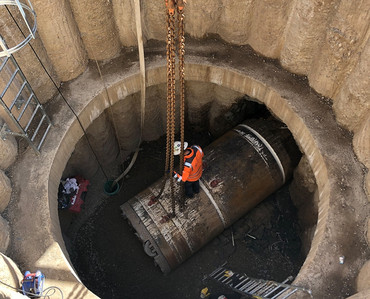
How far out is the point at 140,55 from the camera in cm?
812

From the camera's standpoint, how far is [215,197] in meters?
8.56

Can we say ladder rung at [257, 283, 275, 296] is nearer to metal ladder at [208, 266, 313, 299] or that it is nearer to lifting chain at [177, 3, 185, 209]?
metal ladder at [208, 266, 313, 299]

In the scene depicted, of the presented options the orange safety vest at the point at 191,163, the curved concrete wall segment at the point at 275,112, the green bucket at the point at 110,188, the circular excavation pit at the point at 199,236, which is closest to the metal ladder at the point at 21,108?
the curved concrete wall segment at the point at 275,112

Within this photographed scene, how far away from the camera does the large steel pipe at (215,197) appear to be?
838 centimetres

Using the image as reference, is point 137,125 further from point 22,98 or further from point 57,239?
point 57,239

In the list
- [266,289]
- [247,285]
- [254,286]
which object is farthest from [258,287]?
[247,285]

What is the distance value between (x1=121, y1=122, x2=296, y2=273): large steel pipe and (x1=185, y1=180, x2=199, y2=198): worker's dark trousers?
0.46ft

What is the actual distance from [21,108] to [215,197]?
15.8 ft

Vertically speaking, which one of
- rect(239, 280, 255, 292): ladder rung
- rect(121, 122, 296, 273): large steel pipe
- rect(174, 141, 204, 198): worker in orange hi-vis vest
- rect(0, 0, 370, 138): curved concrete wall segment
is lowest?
rect(239, 280, 255, 292): ladder rung

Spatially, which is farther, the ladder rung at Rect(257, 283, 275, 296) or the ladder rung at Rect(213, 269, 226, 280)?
the ladder rung at Rect(213, 269, 226, 280)

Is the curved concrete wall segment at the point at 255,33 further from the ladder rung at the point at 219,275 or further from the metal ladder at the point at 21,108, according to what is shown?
the ladder rung at the point at 219,275

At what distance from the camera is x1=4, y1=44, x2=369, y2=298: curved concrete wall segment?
6082 mm

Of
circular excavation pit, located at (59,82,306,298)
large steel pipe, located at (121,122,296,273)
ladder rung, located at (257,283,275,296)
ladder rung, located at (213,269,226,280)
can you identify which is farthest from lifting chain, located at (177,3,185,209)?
ladder rung, located at (257,283,275,296)

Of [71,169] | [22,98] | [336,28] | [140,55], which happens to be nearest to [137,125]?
[71,169]
